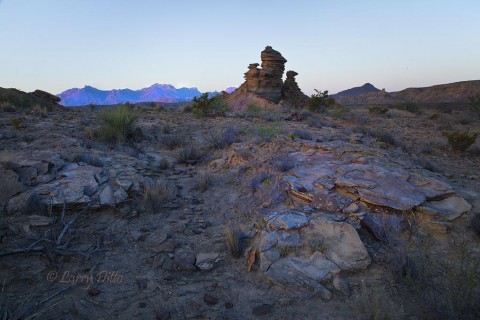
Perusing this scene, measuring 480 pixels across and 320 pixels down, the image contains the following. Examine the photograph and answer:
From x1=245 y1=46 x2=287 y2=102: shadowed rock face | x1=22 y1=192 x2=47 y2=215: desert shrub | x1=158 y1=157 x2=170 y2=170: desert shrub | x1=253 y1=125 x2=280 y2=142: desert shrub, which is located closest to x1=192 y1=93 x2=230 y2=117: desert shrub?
x1=253 y1=125 x2=280 y2=142: desert shrub

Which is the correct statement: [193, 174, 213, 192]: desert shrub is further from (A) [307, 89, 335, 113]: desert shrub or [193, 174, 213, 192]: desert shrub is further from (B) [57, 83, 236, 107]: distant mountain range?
(B) [57, 83, 236, 107]: distant mountain range

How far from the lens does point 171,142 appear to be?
804 cm

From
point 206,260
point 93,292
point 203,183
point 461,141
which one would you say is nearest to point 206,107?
point 203,183

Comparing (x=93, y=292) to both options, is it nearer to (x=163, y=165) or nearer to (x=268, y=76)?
(x=163, y=165)

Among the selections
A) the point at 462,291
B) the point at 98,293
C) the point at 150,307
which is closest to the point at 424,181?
the point at 462,291

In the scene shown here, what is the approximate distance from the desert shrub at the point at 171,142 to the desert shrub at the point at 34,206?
Result: 13.1 feet

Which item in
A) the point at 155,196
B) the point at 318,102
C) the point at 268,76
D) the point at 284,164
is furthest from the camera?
the point at 268,76

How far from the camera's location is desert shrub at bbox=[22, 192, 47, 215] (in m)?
4.02

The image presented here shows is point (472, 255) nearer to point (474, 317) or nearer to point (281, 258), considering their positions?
point (474, 317)

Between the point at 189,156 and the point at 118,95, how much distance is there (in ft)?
190

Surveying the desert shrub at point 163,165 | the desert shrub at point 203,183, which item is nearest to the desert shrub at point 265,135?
the desert shrub at point 203,183

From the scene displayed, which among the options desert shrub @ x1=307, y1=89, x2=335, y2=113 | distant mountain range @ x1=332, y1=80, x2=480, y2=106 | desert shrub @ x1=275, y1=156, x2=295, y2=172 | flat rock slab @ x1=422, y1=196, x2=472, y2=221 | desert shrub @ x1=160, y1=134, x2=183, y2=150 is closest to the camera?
flat rock slab @ x1=422, y1=196, x2=472, y2=221

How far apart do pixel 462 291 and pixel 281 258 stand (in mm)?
1680

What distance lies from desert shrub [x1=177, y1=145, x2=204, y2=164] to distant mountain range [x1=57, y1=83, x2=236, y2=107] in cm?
3877
